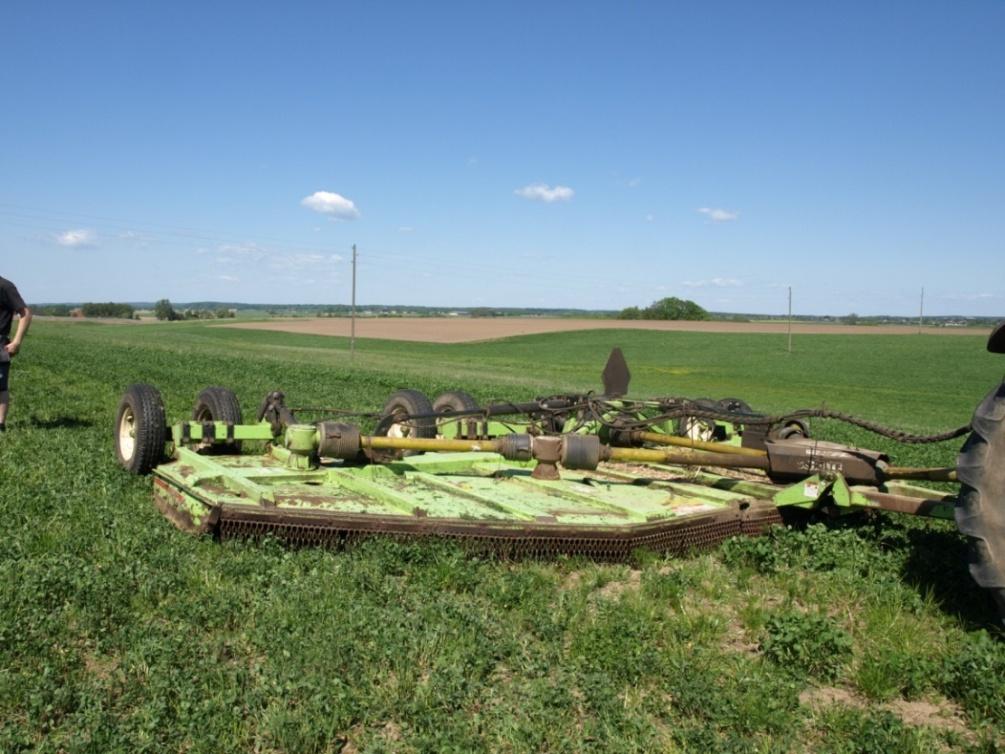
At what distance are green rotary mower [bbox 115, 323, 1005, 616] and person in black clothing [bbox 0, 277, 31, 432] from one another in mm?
2212

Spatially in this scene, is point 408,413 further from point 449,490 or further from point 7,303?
point 7,303

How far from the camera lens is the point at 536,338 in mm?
59250

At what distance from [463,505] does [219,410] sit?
3033 mm

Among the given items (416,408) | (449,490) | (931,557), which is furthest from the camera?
(416,408)

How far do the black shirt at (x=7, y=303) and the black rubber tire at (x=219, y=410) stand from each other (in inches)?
103

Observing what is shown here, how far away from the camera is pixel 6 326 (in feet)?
30.5

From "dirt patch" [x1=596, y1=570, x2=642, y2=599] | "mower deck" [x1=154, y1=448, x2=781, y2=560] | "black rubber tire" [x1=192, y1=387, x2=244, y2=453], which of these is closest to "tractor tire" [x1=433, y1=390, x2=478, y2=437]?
"mower deck" [x1=154, y1=448, x2=781, y2=560]

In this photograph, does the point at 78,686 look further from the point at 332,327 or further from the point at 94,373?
the point at 332,327

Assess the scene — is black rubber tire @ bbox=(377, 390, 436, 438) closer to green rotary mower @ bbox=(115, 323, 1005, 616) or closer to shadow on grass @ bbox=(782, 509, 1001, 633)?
green rotary mower @ bbox=(115, 323, 1005, 616)

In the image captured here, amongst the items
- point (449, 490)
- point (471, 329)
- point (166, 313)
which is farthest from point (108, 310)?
point (449, 490)

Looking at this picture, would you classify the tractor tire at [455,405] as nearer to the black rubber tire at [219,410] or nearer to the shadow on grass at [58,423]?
the black rubber tire at [219,410]

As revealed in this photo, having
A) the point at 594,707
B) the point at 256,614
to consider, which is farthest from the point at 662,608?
the point at 256,614

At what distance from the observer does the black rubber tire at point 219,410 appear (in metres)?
7.43

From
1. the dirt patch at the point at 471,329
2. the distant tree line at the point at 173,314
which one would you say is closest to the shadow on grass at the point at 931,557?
the dirt patch at the point at 471,329
